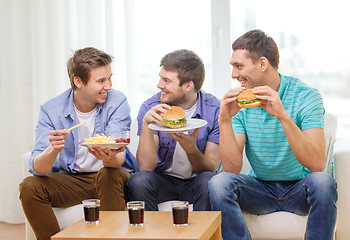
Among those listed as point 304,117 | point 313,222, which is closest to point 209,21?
point 304,117

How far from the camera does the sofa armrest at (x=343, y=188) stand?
2777 millimetres

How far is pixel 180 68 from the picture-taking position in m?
3.12

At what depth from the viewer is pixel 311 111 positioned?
2697 mm

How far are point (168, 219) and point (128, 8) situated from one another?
2264 mm

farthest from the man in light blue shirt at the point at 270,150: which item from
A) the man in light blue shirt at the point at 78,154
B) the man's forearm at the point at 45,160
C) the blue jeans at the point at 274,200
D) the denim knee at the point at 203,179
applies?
the man's forearm at the point at 45,160

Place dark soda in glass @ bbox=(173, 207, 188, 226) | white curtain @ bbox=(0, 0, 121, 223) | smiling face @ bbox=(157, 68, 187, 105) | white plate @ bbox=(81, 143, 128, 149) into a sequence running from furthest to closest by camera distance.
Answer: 1. white curtain @ bbox=(0, 0, 121, 223)
2. smiling face @ bbox=(157, 68, 187, 105)
3. white plate @ bbox=(81, 143, 128, 149)
4. dark soda in glass @ bbox=(173, 207, 188, 226)

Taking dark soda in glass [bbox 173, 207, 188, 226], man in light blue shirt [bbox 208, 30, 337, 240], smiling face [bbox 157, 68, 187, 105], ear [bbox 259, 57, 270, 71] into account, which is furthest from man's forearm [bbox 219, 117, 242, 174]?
dark soda in glass [bbox 173, 207, 188, 226]

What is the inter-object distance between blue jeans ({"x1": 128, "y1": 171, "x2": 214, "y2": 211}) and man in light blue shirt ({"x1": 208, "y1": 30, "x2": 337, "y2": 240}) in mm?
167

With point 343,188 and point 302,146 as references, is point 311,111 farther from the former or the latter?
point 343,188

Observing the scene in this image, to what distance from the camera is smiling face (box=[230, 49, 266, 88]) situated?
9.17 ft

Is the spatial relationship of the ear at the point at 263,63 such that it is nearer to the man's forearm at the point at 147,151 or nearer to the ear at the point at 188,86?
the ear at the point at 188,86

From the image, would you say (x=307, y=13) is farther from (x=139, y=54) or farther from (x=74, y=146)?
(x=74, y=146)

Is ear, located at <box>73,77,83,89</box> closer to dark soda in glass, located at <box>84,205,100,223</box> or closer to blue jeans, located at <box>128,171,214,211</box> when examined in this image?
blue jeans, located at <box>128,171,214,211</box>

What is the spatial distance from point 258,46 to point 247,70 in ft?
0.44
